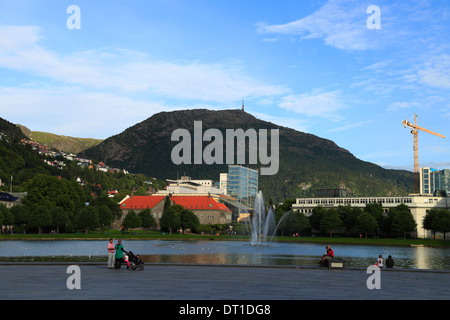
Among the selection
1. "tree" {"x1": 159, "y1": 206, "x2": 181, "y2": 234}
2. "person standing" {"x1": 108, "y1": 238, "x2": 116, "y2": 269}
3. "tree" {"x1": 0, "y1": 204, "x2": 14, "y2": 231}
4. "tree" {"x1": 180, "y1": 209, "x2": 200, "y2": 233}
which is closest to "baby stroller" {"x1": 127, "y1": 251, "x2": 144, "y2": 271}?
"person standing" {"x1": 108, "y1": 238, "x2": 116, "y2": 269}

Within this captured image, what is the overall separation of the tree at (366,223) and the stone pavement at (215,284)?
11393 centimetres

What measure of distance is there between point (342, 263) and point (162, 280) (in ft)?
49.1

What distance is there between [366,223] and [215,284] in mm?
128053

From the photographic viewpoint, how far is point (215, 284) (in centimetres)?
2664

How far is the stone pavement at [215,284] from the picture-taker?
22.1 meters

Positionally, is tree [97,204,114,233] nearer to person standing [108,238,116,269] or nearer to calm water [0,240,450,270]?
calm water [0,240,450,270]

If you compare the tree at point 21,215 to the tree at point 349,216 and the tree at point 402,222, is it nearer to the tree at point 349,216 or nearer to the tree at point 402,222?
the tree at point 349,216

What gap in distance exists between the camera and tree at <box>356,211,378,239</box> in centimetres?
14762

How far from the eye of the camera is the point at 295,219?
16288cm

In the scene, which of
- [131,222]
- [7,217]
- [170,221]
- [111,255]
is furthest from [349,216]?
[111,255]

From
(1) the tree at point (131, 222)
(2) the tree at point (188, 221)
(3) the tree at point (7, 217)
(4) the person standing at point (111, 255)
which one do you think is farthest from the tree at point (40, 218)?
(4) the person standing at point (111, 255)

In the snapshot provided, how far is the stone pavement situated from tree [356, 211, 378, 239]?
374 ft

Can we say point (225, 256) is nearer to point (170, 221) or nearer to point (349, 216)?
point (349, 216)
